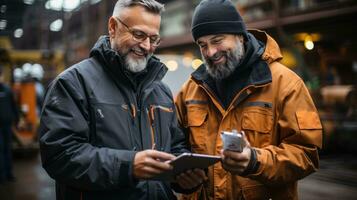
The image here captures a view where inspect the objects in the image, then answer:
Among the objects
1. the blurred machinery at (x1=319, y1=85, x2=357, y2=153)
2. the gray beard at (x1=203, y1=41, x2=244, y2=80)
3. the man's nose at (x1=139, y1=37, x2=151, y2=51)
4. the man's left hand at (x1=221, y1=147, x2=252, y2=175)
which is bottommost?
the blurred machinery at (x1=319, y1=85, x2=357, y2=153)

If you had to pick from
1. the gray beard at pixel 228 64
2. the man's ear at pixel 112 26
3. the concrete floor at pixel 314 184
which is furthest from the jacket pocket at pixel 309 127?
the concrete floor at pixel 314 184

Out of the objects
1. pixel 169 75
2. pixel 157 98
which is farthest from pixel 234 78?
pixel 169 75

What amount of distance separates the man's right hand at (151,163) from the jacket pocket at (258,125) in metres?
0.68

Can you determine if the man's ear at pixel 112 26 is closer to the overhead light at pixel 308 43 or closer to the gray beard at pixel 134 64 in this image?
the gray beard at pixel 134 64

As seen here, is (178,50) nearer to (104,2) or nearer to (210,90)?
(104,2)

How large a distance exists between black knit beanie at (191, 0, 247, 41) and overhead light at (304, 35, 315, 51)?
831 centimetres

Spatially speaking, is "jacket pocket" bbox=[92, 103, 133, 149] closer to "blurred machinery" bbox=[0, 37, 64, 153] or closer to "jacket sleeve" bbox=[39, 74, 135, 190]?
"jacket sleeve" bbox=[39, 74, 135, 190]

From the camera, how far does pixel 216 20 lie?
276 centimetres

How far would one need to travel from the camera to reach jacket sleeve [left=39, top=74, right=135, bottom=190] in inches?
85.0

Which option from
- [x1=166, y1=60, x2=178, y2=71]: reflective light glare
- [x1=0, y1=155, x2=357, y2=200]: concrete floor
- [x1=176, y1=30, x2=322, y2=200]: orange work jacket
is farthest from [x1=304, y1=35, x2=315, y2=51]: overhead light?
[x1=176, y1=30, x2=322, y2=200]: orange work jacket

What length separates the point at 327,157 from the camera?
10031mm

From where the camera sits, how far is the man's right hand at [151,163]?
2.16m

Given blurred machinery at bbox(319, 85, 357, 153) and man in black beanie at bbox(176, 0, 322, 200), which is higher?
man in black beanie at bbox(176, 0, 322, 200)

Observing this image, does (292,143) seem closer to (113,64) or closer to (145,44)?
(145,44)
